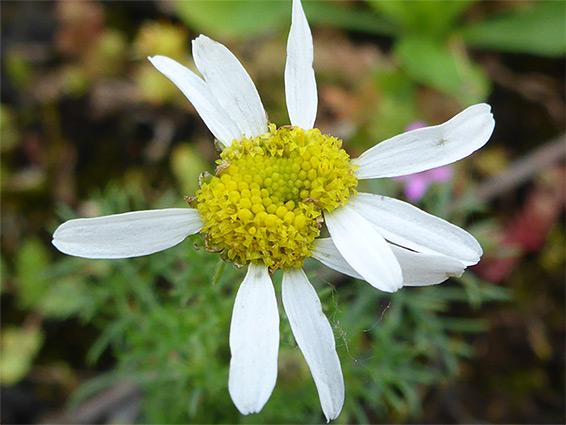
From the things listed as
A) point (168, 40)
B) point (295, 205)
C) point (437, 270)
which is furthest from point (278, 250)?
point (168, 40)

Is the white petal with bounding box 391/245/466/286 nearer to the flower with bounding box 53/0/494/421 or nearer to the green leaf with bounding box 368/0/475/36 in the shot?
the flower with bounding box 53/0/494/421

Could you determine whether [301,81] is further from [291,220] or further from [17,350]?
[17,350]

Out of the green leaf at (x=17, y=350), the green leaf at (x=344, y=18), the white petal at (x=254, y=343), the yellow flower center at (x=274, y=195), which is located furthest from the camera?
the green leaf at (x=344, y=18)

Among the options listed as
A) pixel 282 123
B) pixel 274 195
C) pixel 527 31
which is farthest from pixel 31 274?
pixel 527 31

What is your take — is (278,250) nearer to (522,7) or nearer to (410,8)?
(410,8)

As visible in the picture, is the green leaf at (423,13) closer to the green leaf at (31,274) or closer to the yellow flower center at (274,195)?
the yellow flower center at (274,195)

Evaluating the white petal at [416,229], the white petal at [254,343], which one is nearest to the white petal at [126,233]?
the white petal at [254,343]
